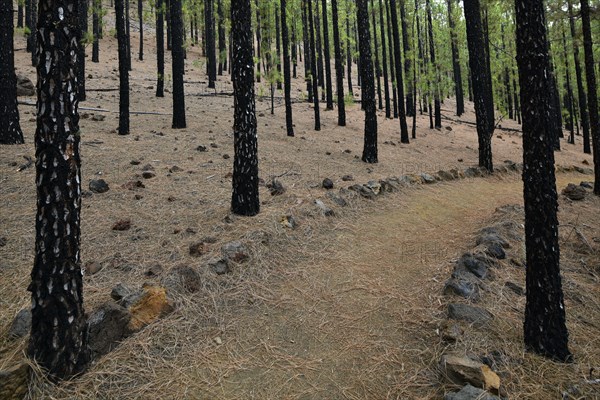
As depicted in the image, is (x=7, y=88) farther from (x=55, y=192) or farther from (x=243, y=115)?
(x=55, y=192)

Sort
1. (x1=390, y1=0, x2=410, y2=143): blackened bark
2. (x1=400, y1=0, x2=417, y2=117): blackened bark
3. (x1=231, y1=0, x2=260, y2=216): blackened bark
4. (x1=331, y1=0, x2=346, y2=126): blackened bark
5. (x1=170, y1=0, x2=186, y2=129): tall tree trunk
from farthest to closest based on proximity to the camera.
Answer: (x1=400, y1=0, x2=417, y2=117): blackened bark < (x1=390, y1=0, x2=410, y2=143): blackened bark < (x1=331, y1=0, x2=346, y2=126): blackened bark < (x1=170, y1=0, x2=186, y2=129): tall tree trunk < (x1=231, y1=0, x2=260, y2=216): blackened bark

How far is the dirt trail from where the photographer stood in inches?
120

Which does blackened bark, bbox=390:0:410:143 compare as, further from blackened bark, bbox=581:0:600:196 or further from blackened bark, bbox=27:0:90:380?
blackened bark, bbox=27:0:90:380

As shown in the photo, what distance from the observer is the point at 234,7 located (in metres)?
6.07

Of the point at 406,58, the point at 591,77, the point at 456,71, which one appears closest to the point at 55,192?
the point at 591,77

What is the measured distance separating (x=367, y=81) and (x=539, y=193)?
9.10m

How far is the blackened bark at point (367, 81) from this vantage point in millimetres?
11086

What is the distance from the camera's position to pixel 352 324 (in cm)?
388

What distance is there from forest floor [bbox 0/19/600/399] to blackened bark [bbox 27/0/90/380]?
342 mm

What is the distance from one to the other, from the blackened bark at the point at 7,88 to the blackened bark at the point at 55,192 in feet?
28.2

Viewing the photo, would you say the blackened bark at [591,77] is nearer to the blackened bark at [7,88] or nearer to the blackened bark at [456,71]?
the blackened bark at [7,88]

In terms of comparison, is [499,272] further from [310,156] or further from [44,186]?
[310,156]

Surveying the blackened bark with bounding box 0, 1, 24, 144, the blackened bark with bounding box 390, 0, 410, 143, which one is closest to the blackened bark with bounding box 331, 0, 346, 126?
the blackened bark with bounding box 390, 0, 410, 143

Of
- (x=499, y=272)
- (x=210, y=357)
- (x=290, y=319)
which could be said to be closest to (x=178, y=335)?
(x=210, y=357)
